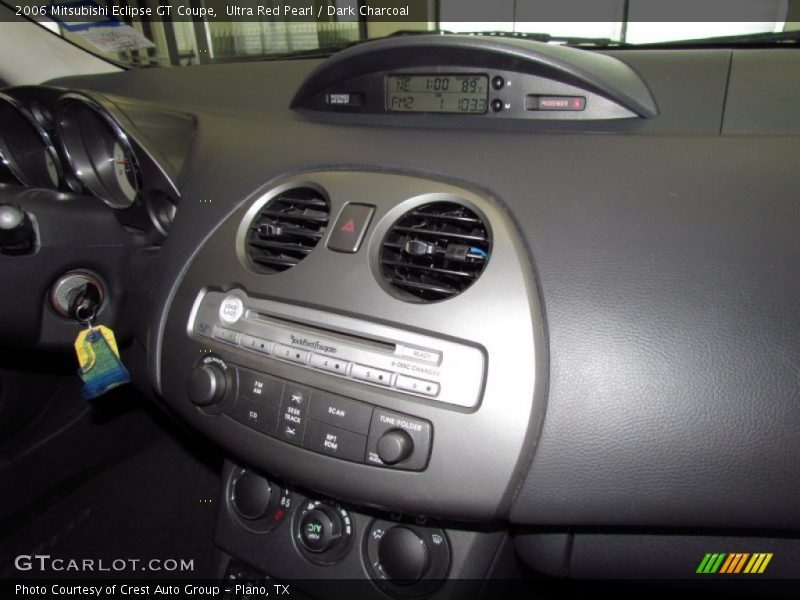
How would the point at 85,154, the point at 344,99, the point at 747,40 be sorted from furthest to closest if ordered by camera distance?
the point at 85,154 < the point at 344,99 < the point at 747,40

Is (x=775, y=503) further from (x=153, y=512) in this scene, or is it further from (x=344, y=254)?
(x=153, y=512)

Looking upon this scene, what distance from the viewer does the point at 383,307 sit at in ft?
2.42

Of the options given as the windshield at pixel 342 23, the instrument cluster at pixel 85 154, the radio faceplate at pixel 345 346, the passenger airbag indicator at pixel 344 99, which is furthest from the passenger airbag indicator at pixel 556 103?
the instrument cluster at pixel 85 154

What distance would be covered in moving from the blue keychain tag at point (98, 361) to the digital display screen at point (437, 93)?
0.63 metres

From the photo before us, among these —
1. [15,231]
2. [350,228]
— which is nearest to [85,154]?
[15,231]

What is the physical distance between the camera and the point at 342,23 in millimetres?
1299

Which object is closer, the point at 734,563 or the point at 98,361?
the point at 734,563

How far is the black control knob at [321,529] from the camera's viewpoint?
3.32 feet

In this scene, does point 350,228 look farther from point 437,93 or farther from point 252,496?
point 252,496

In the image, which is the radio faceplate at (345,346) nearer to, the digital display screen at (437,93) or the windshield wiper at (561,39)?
the digital display screen at (437,93)

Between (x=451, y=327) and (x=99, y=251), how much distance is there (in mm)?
717

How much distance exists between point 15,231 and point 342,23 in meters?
0.79

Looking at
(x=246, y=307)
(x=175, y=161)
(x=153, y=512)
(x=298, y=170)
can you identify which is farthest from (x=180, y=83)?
(x=153, y=512)

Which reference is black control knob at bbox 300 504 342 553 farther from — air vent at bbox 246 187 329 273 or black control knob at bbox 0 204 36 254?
black control knob at bbox 0 204 36 254
